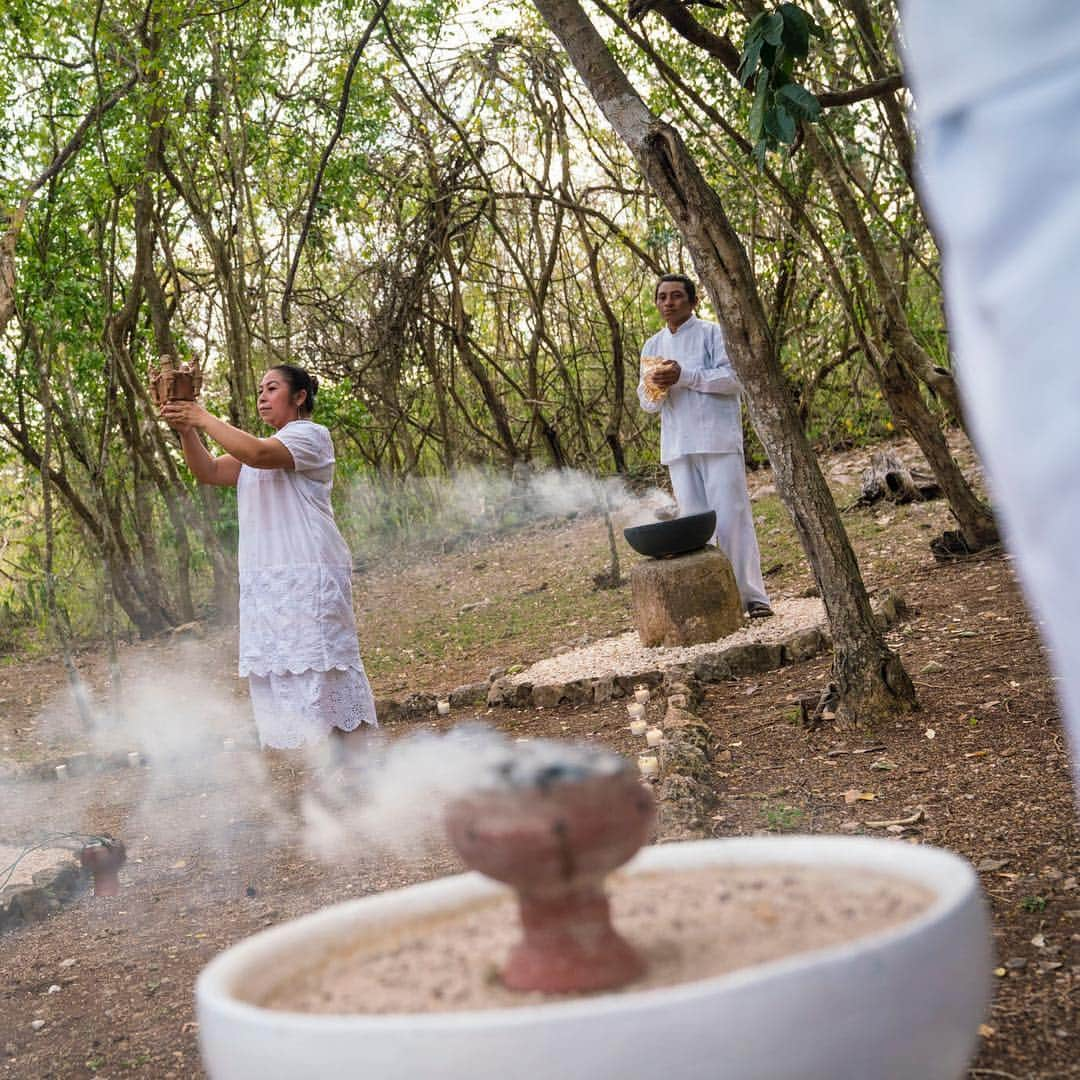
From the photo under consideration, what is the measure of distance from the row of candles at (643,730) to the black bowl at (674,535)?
0.90 m

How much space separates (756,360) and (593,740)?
6.19 ft

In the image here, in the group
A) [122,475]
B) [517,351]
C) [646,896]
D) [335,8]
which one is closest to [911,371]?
[335,8]

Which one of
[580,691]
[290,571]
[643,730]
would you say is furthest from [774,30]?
[580,691]

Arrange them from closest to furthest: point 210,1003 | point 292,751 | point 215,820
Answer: point 210,1003
point 215,820
point 292,751

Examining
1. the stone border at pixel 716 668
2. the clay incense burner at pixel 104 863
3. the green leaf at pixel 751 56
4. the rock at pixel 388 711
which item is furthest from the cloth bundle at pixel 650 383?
the clay incense burner at pixel 104 863

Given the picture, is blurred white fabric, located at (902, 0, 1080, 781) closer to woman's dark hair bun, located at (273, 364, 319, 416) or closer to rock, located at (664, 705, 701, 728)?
rock, located at (664, 705, 701, 728)

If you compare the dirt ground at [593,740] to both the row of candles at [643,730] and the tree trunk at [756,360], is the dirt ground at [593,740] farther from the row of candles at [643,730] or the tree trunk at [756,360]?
the tree trunk at [756,360]

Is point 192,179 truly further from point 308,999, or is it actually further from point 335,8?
point 308,999

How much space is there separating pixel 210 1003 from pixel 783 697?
4.53 meters

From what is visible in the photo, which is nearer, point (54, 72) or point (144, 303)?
point (54, 72)

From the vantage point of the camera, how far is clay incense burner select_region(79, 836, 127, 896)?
4.21 metres

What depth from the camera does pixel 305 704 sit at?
4.86 meters

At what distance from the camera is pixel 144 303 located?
527 inches

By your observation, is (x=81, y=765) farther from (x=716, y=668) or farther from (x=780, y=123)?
(x=780, y=123)
